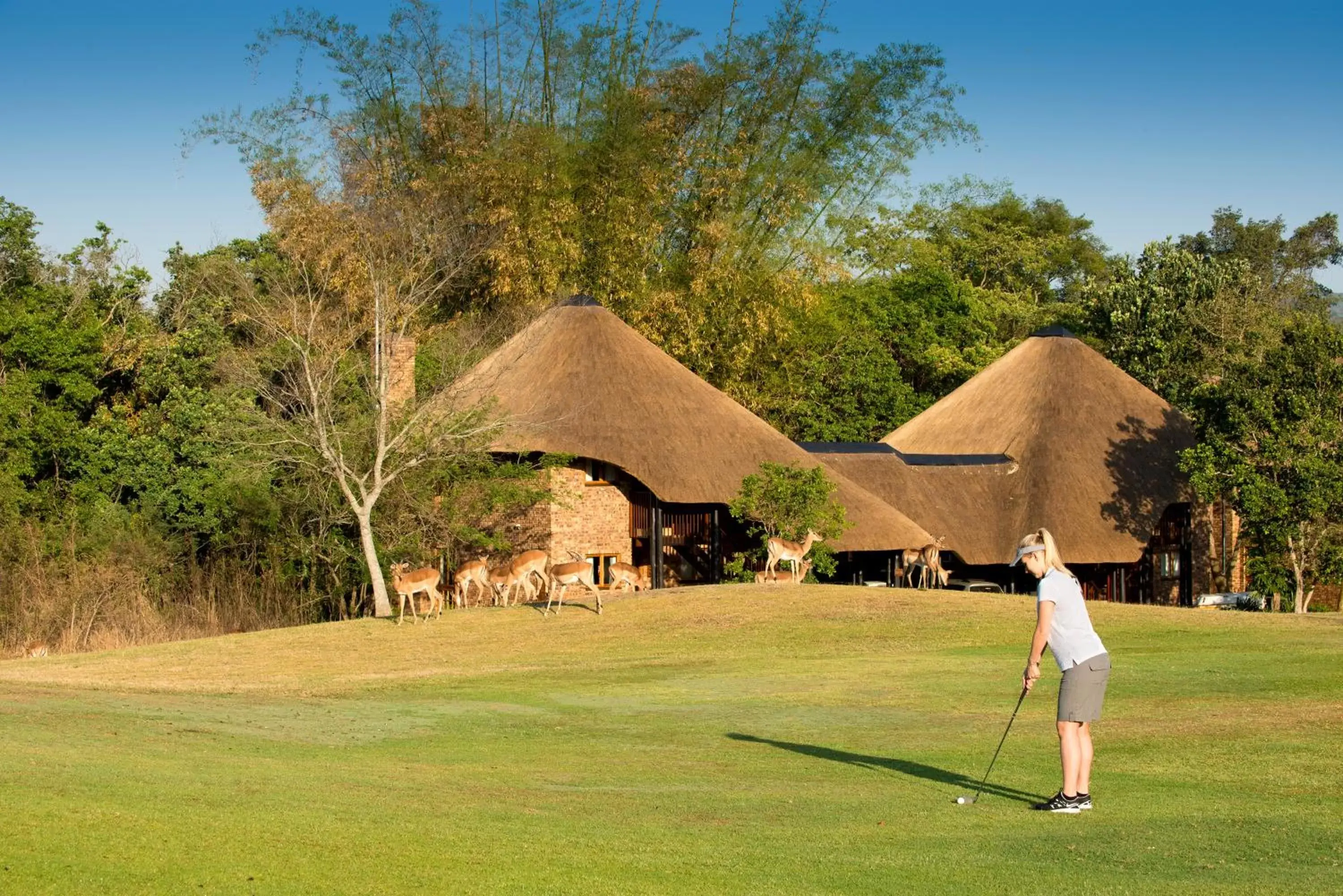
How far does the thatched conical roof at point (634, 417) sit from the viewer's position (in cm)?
→ 3241

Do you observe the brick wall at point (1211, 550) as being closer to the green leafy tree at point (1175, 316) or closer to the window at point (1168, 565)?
the window at point (1168, 565)

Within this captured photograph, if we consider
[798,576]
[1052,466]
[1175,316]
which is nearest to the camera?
[798,576]

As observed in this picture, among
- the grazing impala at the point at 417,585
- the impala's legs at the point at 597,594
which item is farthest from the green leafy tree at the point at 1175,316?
the grazing impala at the point at 417,585

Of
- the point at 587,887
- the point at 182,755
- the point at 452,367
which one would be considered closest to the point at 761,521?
the point at 452,367

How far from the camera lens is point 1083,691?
10055 millimetres

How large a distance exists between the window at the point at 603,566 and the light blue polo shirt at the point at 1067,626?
930 inches

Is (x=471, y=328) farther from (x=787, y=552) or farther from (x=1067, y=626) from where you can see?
(x=1067, y=626)

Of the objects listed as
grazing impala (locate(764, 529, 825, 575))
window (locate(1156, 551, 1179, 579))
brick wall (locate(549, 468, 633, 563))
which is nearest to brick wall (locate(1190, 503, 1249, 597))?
window (locate(1156, 551, 1179, 579))

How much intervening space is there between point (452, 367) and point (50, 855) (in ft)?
85.5

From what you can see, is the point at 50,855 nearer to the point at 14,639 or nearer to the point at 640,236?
the point at 14,639

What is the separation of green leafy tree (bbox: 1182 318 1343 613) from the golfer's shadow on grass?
23.2 metres

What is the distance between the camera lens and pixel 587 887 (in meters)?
7.95

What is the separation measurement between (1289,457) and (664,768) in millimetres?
25893

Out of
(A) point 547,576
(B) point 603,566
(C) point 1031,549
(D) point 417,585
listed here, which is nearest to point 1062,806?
(C) point 1031,549
